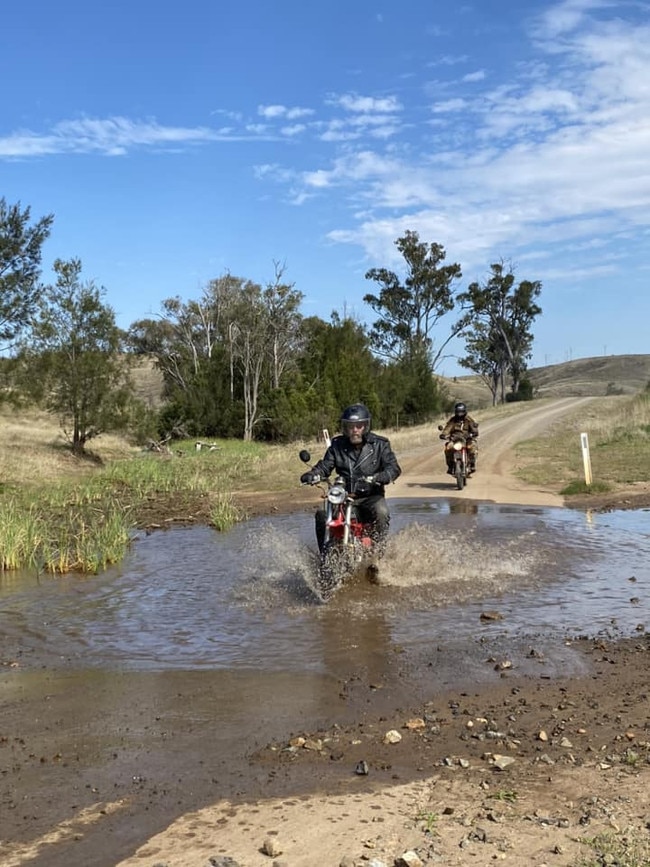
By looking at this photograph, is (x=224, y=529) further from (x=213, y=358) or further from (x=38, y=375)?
(x=213, y=358)

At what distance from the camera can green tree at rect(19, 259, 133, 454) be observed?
33.9 metres

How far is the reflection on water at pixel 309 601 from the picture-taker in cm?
727

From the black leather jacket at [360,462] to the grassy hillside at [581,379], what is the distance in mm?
79313

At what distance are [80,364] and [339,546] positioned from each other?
27.7 meters

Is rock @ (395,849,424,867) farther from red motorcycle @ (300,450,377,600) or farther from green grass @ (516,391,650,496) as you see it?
green grass @ (516,391,650,496)

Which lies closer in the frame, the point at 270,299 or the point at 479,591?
the point at 479,591

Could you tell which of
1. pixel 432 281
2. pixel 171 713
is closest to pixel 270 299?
pixel 432 281

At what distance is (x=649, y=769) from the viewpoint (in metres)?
4.22

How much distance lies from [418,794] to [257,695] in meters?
2.14

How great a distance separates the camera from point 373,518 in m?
9.62

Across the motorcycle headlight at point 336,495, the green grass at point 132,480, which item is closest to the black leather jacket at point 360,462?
the motorcycle headlight at point 336,495

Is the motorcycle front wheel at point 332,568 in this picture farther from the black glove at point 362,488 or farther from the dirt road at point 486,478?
the dirt road at point 486,478

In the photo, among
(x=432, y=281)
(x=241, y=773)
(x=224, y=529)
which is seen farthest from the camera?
(x=432, y=281)

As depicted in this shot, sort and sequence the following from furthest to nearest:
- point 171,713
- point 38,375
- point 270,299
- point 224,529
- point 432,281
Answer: point 432,281, point 270,299, point 38,375, point 224,529, point 171,713
